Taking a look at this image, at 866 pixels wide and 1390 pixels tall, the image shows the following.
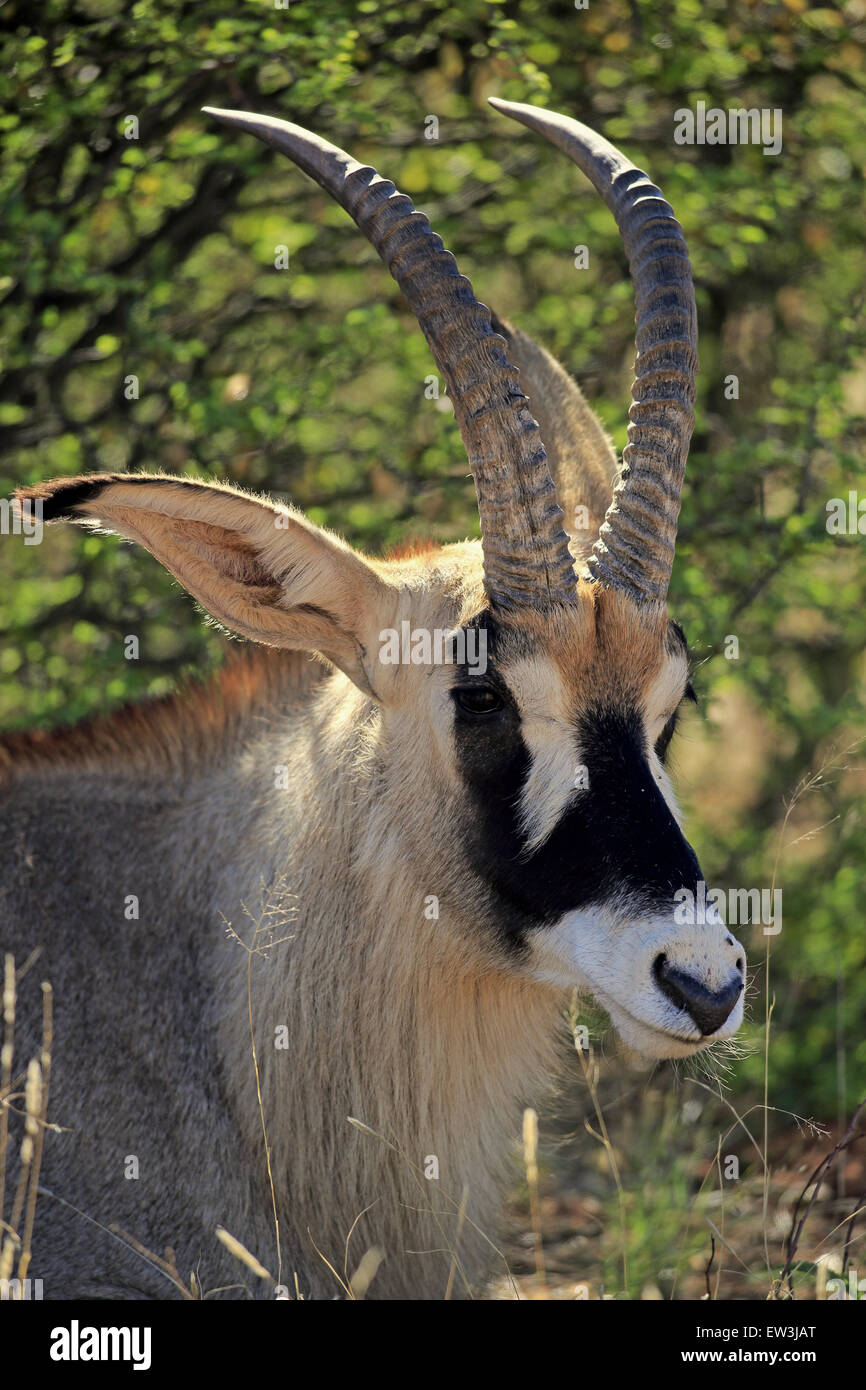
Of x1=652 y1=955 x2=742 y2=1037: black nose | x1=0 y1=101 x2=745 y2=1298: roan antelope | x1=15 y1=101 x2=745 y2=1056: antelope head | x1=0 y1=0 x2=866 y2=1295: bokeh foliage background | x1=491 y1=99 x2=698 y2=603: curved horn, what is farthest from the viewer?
x1=0 y1=0 x2=866 y2=1295: bokeh foliage background

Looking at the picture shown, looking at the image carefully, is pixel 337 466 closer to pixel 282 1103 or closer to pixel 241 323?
pixel 241 323

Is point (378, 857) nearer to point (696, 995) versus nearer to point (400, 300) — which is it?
point (696, 995)

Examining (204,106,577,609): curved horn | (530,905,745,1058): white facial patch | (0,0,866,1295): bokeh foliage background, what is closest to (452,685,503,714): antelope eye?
(204,106,577,609): curved horn

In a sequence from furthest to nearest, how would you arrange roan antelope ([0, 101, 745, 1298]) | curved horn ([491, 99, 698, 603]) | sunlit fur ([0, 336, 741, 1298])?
curved horn ([491, 99, 698, 603]) < sunlit fur ([0, 336, 741, 1298]) < roan antelope ([0, 101, 745, 1298])

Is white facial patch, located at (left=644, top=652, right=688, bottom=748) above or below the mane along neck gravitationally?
above

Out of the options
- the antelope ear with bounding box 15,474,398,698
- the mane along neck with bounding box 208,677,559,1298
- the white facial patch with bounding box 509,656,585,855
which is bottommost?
the mane along neck with bounding box 208,677,559,1298

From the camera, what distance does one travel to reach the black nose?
418 cm

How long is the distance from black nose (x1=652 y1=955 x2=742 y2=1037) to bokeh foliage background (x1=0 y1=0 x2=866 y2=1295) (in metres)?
3.36

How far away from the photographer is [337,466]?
8594 millimetres

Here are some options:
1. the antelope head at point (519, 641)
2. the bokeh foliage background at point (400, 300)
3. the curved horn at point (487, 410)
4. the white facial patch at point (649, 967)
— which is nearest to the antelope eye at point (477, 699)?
the antelope head at point (519, 641)

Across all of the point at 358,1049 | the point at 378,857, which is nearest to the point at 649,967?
the point at 378,857

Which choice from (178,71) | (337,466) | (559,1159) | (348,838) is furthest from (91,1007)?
(178,71)

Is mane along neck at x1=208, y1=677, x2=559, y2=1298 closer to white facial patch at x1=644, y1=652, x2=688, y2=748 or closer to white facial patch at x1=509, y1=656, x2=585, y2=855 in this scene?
white facial patch at x1=509, y1=656, x2=585, y2=855
